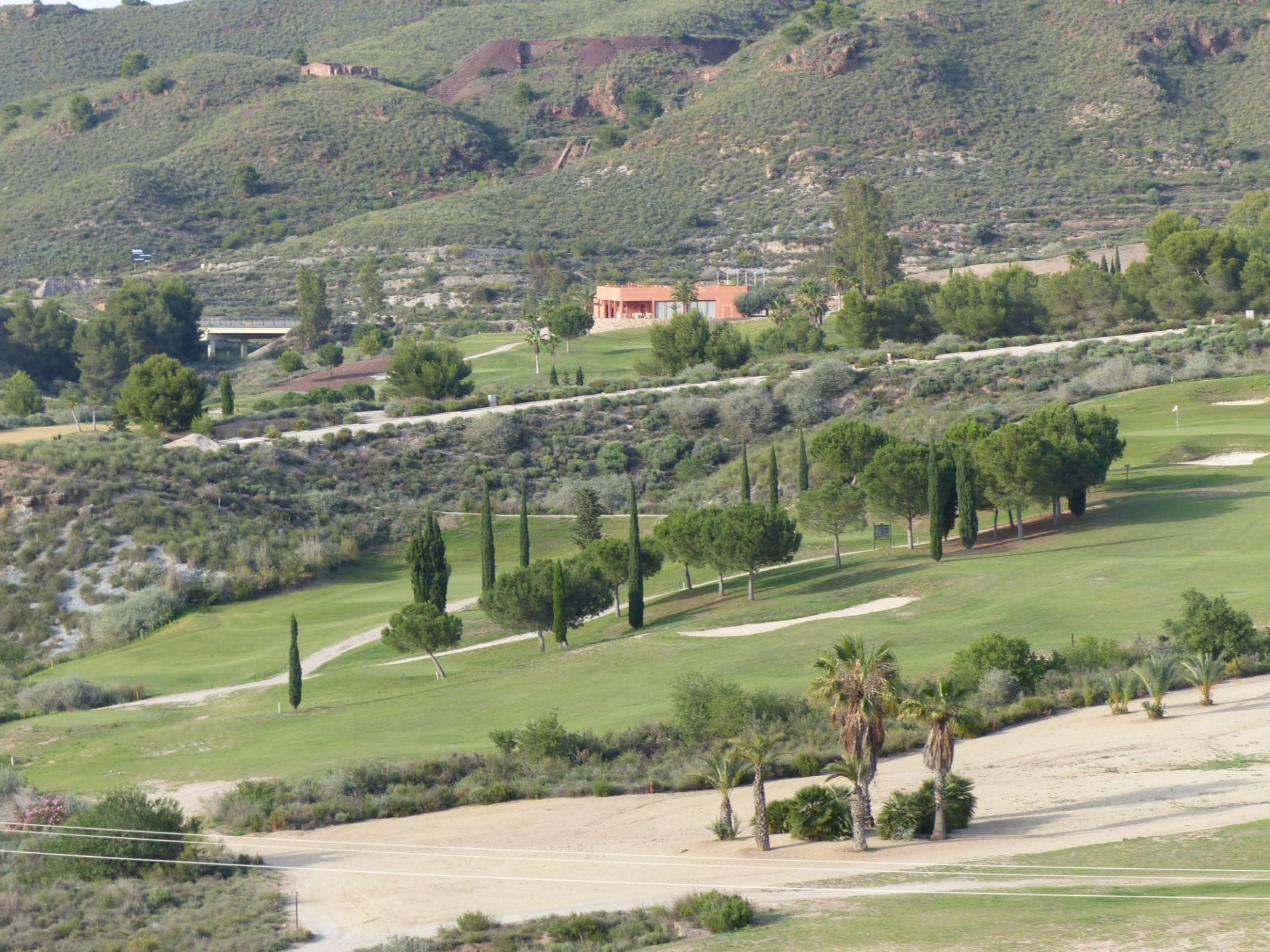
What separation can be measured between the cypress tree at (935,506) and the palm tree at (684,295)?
63.0 meters

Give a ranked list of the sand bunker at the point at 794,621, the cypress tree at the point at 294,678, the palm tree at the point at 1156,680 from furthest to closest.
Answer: the sand bunker at the point at 794,621
the cypress tree at the point at 294,678
the palm tree at the point at 1156,680

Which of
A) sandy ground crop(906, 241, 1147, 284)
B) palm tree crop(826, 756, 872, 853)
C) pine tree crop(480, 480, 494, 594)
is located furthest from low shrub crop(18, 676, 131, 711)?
sandy ground crop(906, 241, 1147, 284)

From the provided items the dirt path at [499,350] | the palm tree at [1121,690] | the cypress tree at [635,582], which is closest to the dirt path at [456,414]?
the dirt path at [499,350]

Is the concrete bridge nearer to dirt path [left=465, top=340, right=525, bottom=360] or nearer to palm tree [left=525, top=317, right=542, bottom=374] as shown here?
dirt path [left=465, top=340, right=525, bottom=360]

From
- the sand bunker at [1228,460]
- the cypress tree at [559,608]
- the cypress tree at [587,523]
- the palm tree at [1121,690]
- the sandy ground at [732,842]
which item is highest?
the sand bunker at [1228,460]

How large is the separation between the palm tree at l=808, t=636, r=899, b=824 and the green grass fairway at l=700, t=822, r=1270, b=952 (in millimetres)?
3265

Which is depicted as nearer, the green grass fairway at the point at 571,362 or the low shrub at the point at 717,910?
the low shrub at the point at 717,910

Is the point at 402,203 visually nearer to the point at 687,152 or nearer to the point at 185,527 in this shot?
the point at 687,152

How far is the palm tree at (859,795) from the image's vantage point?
30.5m

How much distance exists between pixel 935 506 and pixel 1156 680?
18.5 m

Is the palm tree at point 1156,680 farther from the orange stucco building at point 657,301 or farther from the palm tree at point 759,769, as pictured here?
the orange stucco building at point 657,301

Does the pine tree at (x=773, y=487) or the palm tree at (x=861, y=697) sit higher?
the pine tree at (x=773, y=487)

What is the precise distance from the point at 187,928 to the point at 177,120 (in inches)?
7008

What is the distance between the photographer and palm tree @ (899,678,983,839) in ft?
101
